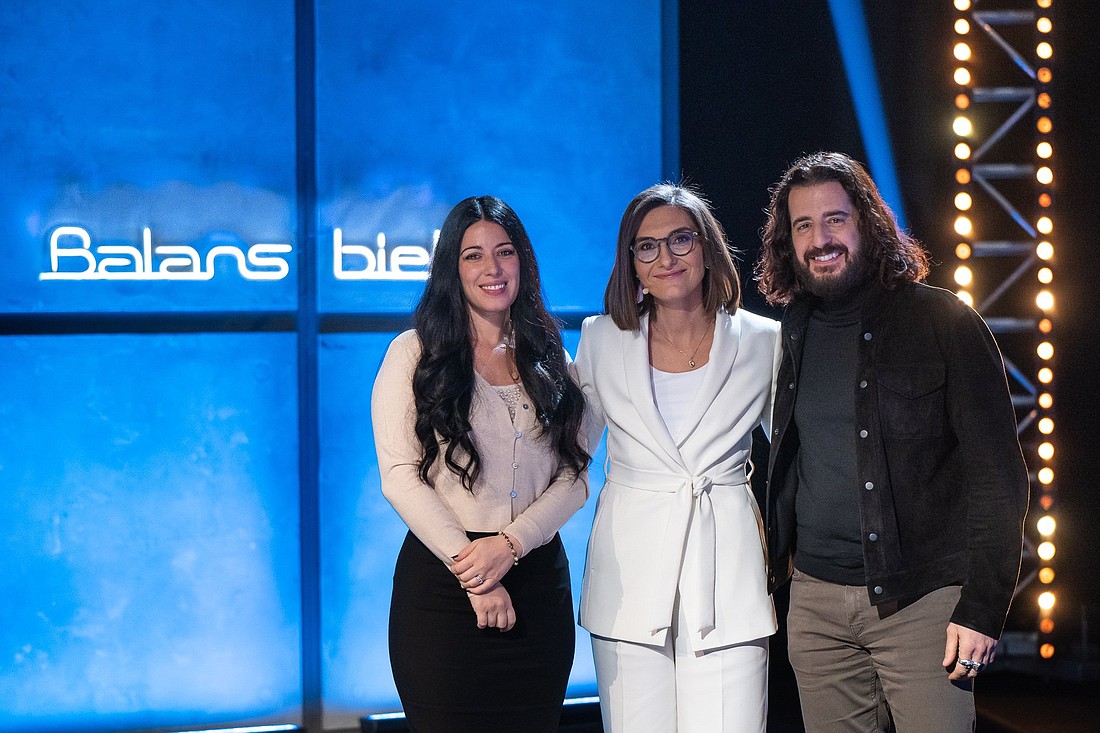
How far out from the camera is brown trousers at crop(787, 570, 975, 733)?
7.54 ft

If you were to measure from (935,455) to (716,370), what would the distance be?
560 millimetres

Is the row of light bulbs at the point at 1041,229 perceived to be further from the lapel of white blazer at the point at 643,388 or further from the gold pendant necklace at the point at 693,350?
the lapel of white blazer at the point at 643,388

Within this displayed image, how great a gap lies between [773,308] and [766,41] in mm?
1121

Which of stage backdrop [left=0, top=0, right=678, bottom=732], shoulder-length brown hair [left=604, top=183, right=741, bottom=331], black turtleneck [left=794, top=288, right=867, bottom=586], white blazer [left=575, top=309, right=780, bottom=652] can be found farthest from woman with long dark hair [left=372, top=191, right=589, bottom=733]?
stage backdrop [left=0, top=0, right=678, bottom=732]

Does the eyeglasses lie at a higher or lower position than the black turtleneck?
higher

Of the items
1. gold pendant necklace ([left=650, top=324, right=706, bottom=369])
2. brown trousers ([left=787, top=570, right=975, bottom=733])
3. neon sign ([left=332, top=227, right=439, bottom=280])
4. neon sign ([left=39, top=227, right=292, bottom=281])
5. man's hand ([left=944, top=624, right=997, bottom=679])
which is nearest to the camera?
man's hand ([left=944, top=624, right=997, bottom=679])

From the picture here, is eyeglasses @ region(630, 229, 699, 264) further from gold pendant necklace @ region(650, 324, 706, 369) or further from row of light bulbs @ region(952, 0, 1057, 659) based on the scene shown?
row of light bulbs @ region(952, 0, 1057, 659)

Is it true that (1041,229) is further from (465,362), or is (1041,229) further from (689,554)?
(465,362)

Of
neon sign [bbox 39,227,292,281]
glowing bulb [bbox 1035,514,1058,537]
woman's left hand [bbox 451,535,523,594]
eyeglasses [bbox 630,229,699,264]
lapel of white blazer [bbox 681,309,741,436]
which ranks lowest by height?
glowing bulb [bbox 1035,514,1058,537]

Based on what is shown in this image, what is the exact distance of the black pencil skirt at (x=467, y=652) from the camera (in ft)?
7.79

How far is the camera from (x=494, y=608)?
2.34 metres

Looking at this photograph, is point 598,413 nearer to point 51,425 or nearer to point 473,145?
point 473,145

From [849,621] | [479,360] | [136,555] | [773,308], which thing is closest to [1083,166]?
[773,308]

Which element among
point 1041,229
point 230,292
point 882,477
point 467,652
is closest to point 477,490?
point 467,652
